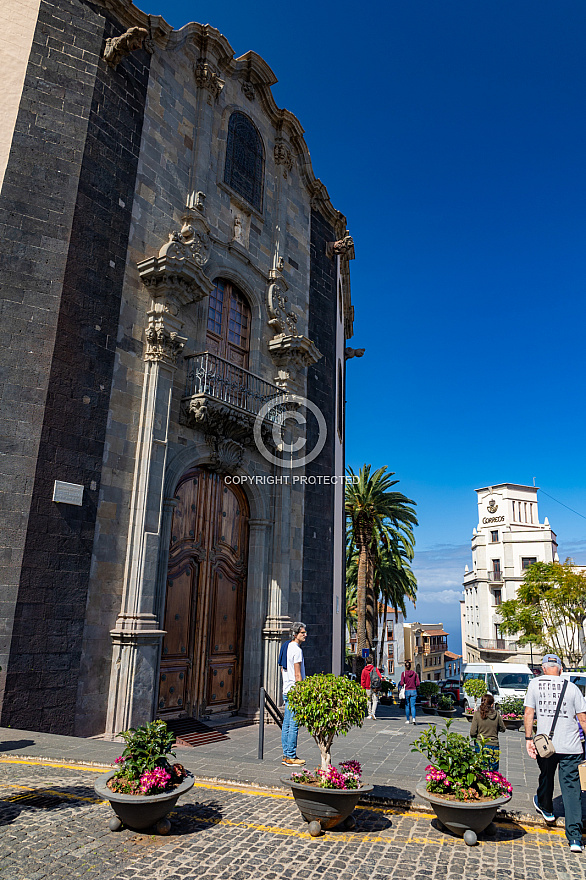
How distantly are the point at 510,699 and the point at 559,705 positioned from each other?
12695 mm

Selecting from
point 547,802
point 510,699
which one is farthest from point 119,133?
point 510,699

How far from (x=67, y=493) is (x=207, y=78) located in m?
11.1

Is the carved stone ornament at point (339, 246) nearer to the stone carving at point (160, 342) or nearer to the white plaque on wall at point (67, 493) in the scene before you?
the stone carving at point (160, 342)

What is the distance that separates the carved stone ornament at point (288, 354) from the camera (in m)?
16.7

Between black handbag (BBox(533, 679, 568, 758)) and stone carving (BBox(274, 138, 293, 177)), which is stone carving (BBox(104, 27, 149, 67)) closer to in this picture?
stone carving (BBox(274, 138, 293, 177))

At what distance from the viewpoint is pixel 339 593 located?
20.9m

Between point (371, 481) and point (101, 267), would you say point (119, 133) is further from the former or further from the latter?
point (371, 481)

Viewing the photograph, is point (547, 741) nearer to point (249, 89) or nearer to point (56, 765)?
point (56, 765)

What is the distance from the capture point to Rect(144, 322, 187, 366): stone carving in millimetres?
12692

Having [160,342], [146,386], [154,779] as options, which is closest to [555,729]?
[154,779]

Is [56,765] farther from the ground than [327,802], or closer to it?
closer to it

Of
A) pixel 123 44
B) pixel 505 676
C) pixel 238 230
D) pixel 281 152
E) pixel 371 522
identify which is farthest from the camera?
pixel 371 522

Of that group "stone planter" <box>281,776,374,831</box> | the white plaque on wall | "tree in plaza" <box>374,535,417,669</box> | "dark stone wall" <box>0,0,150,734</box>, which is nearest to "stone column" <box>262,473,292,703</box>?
"dark stone wall" <box>0,0,150,734</box>

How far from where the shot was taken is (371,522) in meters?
33.5
